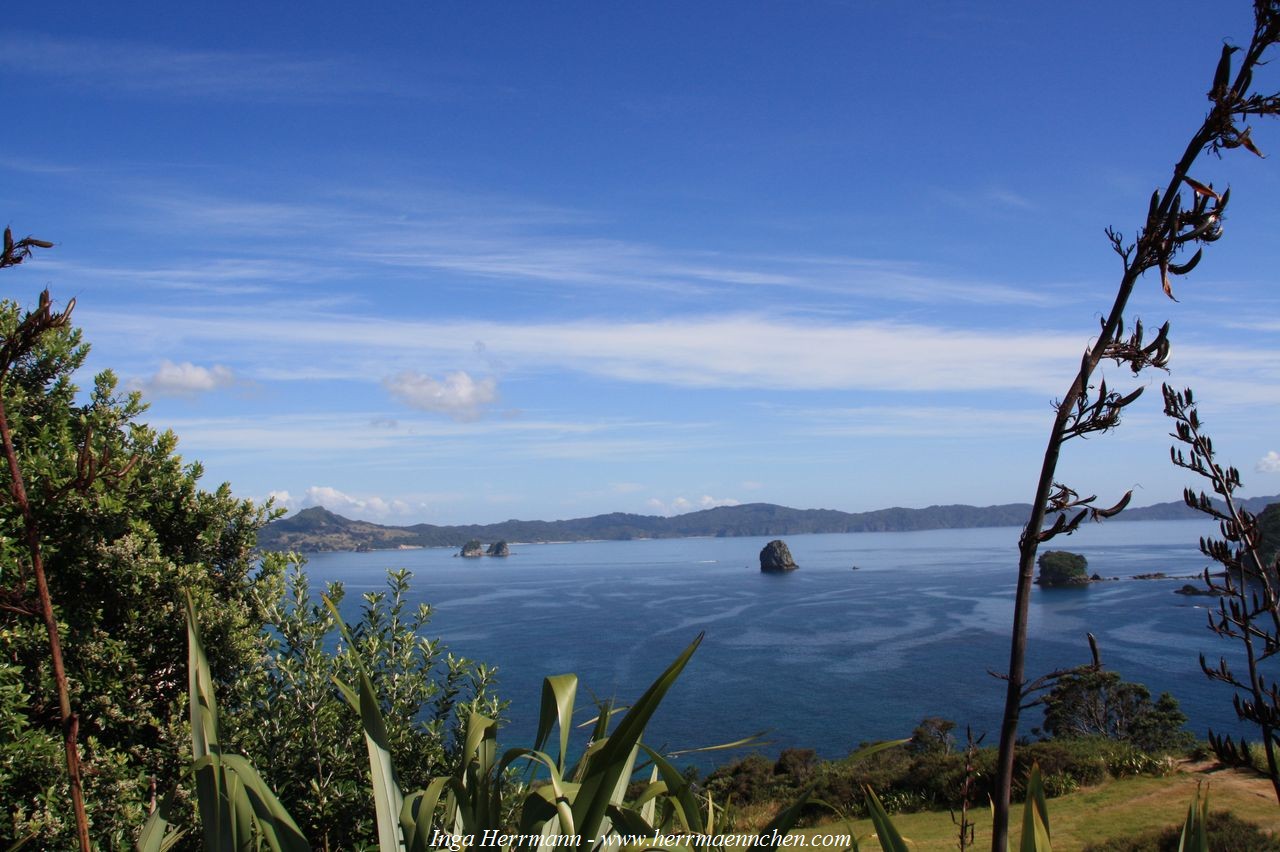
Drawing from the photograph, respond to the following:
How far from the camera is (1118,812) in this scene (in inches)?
618

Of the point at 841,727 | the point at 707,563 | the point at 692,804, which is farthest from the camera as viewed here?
the point at 707,563

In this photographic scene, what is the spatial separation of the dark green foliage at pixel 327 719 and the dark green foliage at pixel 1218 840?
1058cm

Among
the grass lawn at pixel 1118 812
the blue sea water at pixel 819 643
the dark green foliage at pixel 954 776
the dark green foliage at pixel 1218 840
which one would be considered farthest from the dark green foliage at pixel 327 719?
the dark green foliage at pixel 954 776

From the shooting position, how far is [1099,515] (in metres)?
1.54

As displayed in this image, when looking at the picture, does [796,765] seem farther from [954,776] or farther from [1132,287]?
[1132,287]

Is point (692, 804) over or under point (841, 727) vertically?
over

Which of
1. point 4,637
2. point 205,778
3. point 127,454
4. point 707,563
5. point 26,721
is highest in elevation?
point 127,454

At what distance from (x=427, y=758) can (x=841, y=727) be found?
35.7 m

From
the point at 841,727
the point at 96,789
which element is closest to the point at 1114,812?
the point at 96,789

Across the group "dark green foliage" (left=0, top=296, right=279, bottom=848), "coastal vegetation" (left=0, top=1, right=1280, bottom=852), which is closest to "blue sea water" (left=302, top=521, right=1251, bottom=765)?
"dark green foliage" (left=0, top=296, right=279, bottom=848)

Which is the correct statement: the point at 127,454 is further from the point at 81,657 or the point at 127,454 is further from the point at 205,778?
the point at 205,778

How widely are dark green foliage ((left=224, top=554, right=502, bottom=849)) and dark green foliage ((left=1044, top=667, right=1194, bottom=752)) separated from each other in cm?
2806

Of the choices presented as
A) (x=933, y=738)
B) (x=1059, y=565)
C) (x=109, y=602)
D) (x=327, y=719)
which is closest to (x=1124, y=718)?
(x=933, y=738)

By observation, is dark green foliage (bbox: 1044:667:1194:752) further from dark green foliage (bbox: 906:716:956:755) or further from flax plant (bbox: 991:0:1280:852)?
flax plant (bbox: 991:0:1280:852)
